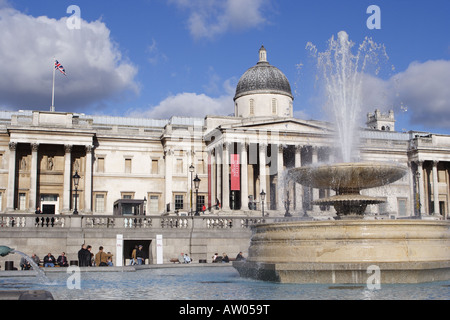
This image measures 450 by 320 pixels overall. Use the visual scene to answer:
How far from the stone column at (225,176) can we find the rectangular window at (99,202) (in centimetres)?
1246

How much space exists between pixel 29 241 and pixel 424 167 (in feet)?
153

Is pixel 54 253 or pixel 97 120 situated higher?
pixel 97 120

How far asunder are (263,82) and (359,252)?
45.6 metres

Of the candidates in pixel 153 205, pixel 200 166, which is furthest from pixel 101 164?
pixel 200 166

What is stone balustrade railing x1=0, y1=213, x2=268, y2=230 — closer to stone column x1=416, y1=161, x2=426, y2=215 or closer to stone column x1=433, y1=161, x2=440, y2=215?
stone column x1=416, y1=161, x2=426, y2=215

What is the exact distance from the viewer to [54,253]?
2986 cm

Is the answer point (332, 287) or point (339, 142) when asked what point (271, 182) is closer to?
point (339, 142)

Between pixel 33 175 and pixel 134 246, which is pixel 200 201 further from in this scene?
pixel 134 246

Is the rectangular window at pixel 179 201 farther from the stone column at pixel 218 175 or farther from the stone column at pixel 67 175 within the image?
the stone column at pixel 67 175

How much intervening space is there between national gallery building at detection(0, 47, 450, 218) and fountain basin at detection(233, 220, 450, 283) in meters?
33.3

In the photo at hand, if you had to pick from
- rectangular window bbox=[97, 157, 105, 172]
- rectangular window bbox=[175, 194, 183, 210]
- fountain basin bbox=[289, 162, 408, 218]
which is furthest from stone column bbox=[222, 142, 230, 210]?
fountain basin bbox=[289, 162, 408, 218]

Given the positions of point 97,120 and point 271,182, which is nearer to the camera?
point 271,182

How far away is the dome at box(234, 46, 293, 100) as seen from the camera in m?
56.7
